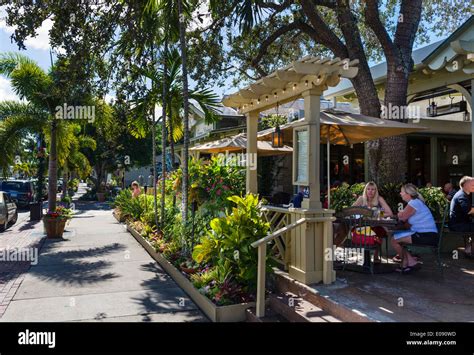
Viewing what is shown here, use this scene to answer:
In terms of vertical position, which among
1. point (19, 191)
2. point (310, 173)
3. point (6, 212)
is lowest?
point (6, 212)

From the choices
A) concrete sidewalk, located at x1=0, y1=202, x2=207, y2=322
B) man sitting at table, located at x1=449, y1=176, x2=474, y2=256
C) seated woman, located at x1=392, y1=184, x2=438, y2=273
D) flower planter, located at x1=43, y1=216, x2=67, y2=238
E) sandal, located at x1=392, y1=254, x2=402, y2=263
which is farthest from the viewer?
flower planter, located at x1=43, y1=216, x2=67, y2=238

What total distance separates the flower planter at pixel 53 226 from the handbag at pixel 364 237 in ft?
28.0

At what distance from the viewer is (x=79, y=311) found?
5.20 metres

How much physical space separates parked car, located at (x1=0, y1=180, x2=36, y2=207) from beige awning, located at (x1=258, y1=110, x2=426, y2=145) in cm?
1713

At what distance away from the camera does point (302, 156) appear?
5461mm

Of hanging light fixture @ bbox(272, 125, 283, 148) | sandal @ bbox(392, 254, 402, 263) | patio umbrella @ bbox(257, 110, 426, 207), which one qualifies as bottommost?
sandal @ bbox(392, 254, 402, 263)

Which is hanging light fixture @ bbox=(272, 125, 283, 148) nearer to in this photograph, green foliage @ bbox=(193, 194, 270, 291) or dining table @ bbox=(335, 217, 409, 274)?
green foliage @ bbox=(193, 194, 270, 291)

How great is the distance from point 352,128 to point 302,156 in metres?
1.99

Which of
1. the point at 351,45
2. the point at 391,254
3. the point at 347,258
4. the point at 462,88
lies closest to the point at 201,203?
the point at 347,258

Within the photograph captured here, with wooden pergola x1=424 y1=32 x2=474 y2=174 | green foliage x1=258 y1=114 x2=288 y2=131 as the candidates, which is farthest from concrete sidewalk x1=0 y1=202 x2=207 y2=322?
wooden pergola x1=424 y1=32 x2=474 y2=174

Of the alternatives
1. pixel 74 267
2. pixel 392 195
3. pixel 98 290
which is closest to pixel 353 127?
pixel 392 195

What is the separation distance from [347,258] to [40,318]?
4.59 meters

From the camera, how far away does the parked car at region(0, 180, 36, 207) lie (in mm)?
20469

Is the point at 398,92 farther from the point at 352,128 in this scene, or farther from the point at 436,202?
the point at 436,202
